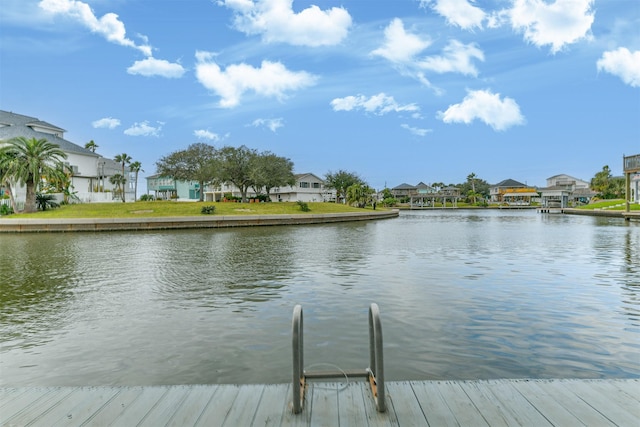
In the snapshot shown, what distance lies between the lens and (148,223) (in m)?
42.2

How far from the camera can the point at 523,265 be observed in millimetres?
17562

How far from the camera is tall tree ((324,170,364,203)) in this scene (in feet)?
320

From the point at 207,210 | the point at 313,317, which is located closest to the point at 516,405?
the point at 313,317

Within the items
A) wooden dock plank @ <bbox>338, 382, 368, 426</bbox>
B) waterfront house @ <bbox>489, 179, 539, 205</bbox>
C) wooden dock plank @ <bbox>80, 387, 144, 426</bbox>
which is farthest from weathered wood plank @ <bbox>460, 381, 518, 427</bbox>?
waterfront house @ <bbox>489, 179, 539, 205</bbox>

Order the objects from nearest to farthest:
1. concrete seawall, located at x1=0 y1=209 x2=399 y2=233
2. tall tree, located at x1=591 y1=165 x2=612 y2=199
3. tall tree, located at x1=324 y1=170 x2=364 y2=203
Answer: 1. concrete seawall, located at x1=0 y1=209 x2=399 y2=233
2. tall tree, located at x1=324 y1=170 x2=364 y2=203
3. tall tree, located at x1=591 y1=165 x2=612 y2=199

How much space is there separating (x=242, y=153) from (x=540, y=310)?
214ft

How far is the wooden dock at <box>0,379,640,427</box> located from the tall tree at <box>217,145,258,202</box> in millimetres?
63313

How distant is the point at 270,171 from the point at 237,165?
5.84 meters

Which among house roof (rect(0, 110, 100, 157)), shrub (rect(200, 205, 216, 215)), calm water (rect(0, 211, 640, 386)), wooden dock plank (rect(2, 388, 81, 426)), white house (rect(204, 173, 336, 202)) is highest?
house roof (rect(0, 110, 100, 157))

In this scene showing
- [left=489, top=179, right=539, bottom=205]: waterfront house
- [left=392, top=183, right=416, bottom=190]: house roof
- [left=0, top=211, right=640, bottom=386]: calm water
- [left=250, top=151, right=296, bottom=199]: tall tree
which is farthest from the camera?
[left=392, top=183, right=416, bottom=190]: house roof

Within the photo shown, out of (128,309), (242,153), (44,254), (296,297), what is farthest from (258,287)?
(242,153)

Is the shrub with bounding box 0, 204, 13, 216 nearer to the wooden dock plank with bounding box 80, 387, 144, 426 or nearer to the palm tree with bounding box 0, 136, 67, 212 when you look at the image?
the palm tree with bounding box 0, 136, 67, 212

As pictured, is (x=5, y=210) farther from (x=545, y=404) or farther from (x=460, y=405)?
(x=545, y=404)

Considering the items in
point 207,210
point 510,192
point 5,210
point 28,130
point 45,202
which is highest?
point 28,130
